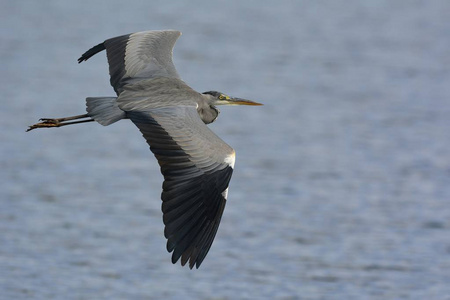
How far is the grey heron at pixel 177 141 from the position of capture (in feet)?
23.2

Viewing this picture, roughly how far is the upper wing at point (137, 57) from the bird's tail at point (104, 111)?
35 cm

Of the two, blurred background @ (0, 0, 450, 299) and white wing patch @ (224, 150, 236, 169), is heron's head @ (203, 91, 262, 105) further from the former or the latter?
blurred background @ (0, 0, 450, 299)

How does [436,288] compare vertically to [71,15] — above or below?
below

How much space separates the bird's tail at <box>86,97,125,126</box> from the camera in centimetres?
775

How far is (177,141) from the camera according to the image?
7445mm

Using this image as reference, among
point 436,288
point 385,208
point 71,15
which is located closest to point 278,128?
point 385,208

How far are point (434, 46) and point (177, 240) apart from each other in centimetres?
1375

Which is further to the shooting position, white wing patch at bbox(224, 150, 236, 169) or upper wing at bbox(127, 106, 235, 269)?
white wing patch at bbox(224, 150, 236, 169)

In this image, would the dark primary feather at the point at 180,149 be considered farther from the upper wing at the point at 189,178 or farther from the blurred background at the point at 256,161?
the blurred background at the point at 256,161

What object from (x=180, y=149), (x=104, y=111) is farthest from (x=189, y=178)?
(x=104, y=111)

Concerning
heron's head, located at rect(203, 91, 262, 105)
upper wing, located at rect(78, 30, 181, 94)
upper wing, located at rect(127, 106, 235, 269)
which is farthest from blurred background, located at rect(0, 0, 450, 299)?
upper wing, located at rect(127, 106, 235, 269)

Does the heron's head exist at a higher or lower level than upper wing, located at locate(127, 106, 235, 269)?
higher

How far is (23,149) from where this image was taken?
1388cm

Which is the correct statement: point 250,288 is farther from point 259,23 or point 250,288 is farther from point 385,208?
point 259,23
